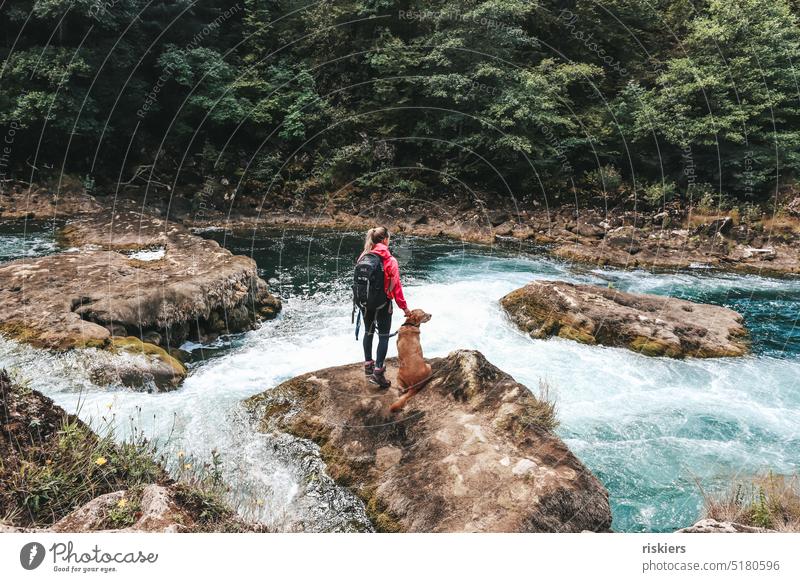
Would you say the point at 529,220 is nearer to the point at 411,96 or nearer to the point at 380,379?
the point at 411,96

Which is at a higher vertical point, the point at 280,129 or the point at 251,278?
the point at 280,129

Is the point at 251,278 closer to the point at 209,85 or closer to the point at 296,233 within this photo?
the point at 296,233

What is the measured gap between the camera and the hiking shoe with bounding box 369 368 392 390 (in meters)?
6.26

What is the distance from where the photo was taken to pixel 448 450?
16.5ft

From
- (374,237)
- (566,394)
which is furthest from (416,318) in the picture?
(566,394)

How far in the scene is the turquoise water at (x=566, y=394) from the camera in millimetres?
5656

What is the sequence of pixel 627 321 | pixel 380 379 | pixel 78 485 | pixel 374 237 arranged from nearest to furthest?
pixel 78 485 < pixel 374 237 < pixel 380 379 < pixel 627 321

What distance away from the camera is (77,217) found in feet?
62.7

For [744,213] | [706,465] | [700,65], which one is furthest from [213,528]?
[700,65]

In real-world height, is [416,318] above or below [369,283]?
below

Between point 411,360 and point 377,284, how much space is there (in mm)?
1059

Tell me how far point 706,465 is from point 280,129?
26.4 meters

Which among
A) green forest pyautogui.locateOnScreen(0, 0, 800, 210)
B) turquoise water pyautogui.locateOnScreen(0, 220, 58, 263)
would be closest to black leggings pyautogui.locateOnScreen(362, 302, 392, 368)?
turquoise water pyautogui.locateOnScreen(0, 220, 58, 263)

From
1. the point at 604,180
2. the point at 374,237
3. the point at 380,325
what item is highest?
the point at 604,180
